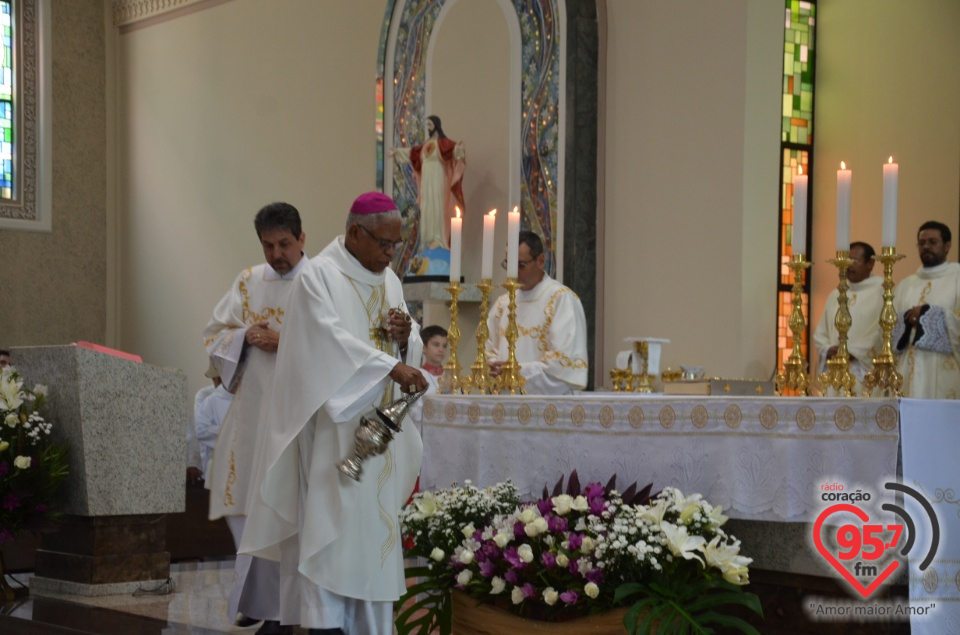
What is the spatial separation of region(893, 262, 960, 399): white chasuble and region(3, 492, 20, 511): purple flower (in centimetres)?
519

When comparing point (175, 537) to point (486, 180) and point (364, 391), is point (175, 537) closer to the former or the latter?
point (486, 180)

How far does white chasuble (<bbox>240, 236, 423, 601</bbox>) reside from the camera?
13.8ft

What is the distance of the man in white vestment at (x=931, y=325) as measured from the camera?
25.3ft

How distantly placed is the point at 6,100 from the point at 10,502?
9144 mm

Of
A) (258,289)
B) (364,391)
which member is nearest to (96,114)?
(258,289)

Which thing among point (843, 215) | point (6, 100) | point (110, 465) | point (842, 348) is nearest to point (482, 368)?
point (842, 348)

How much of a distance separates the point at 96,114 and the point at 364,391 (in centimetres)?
1159

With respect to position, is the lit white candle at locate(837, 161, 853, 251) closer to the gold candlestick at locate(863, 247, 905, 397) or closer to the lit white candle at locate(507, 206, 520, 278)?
the gold candlestick at locate(863, 247, 905, 397)

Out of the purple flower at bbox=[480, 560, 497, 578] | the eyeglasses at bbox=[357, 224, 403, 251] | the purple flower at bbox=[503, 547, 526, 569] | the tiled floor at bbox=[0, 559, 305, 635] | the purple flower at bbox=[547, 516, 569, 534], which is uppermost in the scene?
the eyeglasses at bbox=[357, 224, 403, 251]

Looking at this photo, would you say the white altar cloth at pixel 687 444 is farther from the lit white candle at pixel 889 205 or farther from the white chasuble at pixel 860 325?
the white chasuble at pixel 860 325

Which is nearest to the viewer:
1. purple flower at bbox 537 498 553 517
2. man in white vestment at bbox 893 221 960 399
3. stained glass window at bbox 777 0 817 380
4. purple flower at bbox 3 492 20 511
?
purple flower at bbox 537 498 553 517

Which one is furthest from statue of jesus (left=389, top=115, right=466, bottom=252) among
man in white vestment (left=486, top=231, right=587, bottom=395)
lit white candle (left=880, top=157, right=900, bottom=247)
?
lit white candle (left=880, top=157, right=900, bottom=247)

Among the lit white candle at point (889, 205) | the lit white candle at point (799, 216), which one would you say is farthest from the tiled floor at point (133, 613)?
the lit white candle at point (889, 205)

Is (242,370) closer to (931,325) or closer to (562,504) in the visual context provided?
(562,504)
